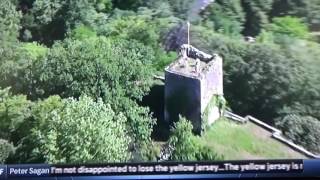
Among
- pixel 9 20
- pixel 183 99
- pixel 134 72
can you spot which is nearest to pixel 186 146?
pixel 183 99

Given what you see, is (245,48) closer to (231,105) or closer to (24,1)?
(231,105)

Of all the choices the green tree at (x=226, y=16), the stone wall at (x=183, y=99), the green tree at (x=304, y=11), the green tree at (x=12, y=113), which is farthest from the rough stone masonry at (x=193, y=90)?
the green tree at (x=12, y=113)

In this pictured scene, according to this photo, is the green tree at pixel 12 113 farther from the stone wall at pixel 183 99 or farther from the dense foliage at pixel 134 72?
the stone wall at pixel 183 99

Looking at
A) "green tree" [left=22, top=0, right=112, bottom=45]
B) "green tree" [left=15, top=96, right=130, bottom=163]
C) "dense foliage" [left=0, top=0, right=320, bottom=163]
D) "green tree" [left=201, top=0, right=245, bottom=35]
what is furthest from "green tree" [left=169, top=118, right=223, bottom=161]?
"green tree" [left=22, top=0, right=112, bottom=45]

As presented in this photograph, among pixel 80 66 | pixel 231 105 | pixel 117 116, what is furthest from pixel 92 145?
pixel 231 105

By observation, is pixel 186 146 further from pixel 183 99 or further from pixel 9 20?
pixel 9 20

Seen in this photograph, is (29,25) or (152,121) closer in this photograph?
(152,121)

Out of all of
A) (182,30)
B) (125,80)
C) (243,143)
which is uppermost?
(182,30)
